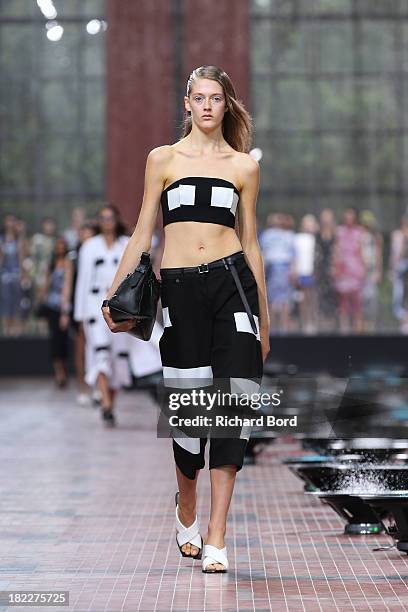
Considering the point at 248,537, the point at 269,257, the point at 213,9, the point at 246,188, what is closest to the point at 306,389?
the point at 248,537

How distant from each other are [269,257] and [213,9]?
3.72m

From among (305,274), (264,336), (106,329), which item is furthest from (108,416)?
(305,274)

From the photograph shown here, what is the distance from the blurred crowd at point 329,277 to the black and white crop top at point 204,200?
52.9ft

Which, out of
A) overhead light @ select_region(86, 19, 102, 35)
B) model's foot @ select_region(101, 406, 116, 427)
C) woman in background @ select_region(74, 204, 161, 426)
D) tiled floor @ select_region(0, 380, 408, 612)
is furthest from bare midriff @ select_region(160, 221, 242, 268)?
overhead light @ select_region(86, 19, 102, 35)

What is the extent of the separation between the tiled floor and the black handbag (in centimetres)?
100

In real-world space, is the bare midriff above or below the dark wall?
below

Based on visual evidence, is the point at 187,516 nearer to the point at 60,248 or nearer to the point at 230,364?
the point at 230,364

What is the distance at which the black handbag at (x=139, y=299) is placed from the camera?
6633mm

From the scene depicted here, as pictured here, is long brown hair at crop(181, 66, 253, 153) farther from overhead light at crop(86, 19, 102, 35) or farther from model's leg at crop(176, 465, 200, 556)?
overhead light at crop(86, 19, 102, 35)

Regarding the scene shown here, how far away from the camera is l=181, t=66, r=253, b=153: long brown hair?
6.93 metres

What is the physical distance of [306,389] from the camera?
12891 millimetres

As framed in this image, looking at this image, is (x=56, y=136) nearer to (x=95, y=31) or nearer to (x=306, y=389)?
(x=95, y=31)

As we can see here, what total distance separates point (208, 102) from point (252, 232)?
56cm

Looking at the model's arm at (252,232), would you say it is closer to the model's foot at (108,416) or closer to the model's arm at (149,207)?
the model's arm at (149,207)
